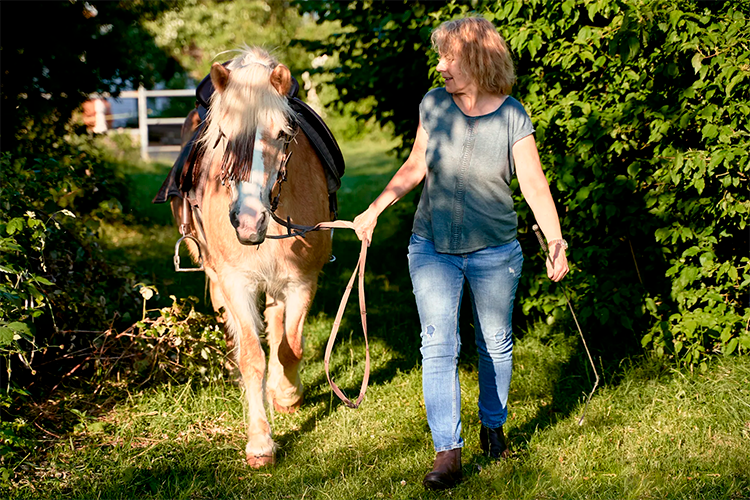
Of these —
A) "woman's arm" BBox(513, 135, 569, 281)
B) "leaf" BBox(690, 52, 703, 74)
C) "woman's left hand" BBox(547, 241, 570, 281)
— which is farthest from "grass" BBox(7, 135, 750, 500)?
"leaf" BBox(690, 52, 703, 74)

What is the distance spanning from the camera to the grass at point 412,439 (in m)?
3.57

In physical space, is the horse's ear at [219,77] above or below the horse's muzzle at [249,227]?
above

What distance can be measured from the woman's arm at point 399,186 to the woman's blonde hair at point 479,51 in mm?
371

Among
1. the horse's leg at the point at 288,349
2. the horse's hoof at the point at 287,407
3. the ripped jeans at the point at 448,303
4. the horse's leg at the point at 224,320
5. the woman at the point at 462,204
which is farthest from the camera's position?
the horse's leg at the point at 224,320

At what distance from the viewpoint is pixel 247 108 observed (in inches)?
146

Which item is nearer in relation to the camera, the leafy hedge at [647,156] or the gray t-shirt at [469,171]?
the gray t-shirt at [469,171]

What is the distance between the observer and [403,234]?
8.80 meters

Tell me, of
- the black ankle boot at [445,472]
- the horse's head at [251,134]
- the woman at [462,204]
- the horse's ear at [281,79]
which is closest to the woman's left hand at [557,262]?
the woman at [462,204]

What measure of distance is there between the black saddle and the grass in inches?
49.4

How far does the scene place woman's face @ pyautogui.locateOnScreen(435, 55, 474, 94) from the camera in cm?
334

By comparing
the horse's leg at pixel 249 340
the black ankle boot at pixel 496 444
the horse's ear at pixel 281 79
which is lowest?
the black ankle boot at pixel 496 444

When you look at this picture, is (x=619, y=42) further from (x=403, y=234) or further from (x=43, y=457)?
(x=403, y=234)

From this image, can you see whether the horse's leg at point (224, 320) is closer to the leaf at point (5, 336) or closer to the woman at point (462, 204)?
the leaf at point (5, 336)

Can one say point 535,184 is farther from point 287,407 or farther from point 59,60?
point 59,60
